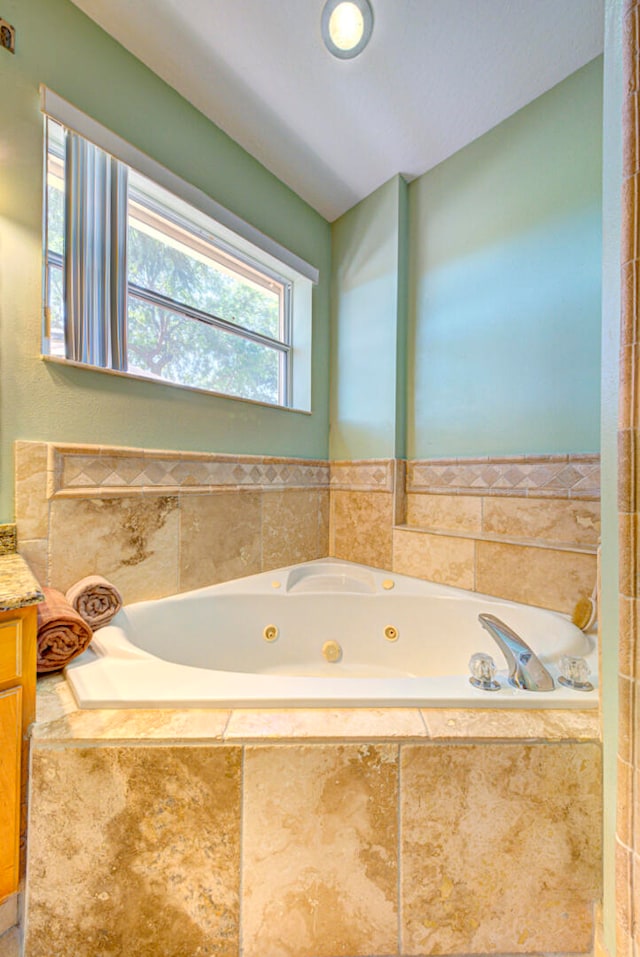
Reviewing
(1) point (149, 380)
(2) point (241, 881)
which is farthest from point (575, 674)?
(1) point (149, 380)

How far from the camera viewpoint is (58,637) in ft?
3.06

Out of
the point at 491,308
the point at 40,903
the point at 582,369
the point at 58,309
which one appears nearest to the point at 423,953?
the point at 40,903

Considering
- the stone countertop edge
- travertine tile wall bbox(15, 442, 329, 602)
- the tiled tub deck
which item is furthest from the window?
the tiled tub deck

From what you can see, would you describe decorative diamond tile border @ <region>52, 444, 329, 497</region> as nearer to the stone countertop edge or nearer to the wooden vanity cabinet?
the stone countertop edge

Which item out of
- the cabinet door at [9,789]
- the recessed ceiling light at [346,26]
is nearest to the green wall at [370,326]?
the recessed ceiling light at [346,26]

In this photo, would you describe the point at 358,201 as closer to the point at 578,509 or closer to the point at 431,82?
the point at 431,82

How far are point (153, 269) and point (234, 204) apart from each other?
0.51 meters

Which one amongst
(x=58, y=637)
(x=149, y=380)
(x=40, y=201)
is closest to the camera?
(x=58, y=637)

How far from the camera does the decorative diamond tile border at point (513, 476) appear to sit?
1.41 meters

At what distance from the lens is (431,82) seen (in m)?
1.48

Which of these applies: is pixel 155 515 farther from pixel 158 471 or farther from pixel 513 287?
pixel 513 287

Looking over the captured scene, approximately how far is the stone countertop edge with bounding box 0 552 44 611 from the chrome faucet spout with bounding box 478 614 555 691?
1.07 m

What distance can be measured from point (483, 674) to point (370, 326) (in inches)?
69.7

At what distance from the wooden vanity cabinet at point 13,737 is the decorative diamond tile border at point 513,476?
163 centimetres
